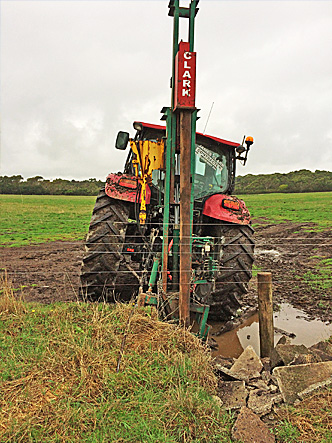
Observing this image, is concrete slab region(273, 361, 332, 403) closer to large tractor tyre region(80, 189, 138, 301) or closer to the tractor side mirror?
large tractor tyre region(80, 189, 138, 301)

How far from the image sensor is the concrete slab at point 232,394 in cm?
282

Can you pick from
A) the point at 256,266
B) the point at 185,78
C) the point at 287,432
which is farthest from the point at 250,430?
the point at 256,266

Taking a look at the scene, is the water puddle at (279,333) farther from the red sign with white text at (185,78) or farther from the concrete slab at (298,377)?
the red sign with white text at (185,78)

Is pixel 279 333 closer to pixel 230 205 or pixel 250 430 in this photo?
pixel 230 205

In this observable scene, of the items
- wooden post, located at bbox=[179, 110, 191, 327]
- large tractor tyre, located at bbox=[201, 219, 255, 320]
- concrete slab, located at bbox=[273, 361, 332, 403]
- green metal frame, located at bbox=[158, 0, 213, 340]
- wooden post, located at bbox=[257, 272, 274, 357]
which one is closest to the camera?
concrete slab, located at bbox=[273, 361, 332, 403]

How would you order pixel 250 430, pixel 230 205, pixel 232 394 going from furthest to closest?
pixel 230 205 → pixel 232 394 → pixel 250 430

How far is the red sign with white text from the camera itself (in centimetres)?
346

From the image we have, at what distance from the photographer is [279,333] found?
4.98 metres

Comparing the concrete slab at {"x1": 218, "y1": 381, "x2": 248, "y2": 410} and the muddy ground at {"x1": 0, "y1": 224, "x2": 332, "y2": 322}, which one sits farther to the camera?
the muddy ground at {"x1": 0, "y1": 224, "x2": 332, "y2": 322}

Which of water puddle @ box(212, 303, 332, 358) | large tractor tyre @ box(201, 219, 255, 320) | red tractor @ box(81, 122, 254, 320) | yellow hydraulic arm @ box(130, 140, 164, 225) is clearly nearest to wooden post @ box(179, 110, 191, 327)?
yellow hydraulic arm @ box(130, 140, 164, 225)

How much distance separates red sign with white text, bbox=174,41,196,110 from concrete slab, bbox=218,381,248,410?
7.86 feet

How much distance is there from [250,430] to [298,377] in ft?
2.48

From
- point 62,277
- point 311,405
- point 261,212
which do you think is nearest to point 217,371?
point 311,405

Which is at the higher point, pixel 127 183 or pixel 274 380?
pixel 127 183
